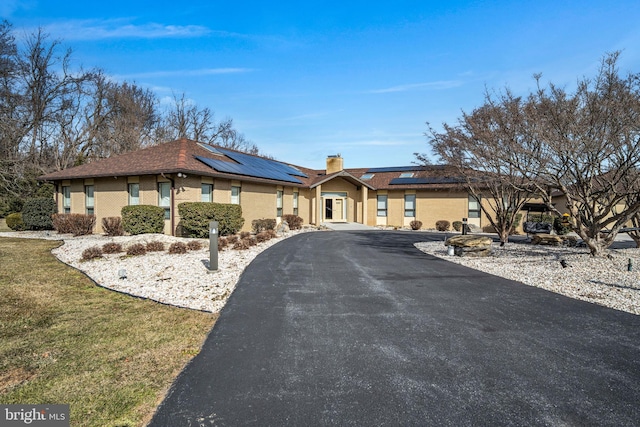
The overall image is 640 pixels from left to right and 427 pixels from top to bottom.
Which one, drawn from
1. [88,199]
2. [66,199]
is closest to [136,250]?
[88,199]

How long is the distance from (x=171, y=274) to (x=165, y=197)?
9442 mm

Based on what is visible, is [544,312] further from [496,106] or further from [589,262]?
[496,106]

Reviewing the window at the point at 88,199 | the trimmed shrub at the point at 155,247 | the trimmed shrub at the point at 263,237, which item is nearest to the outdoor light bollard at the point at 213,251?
the trimmed shrub at the point at 155,247

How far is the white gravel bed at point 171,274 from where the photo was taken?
6.58 meters

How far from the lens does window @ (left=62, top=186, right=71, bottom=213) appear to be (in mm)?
19766

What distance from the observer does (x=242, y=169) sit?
20016 mm

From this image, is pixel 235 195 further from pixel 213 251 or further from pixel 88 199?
pixel 213 251

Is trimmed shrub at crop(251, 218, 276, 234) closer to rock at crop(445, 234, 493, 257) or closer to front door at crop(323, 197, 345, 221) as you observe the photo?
front door at crop(323, 197, 345, 221)

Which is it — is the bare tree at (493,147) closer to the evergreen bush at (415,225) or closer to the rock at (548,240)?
the rock at (548,240)

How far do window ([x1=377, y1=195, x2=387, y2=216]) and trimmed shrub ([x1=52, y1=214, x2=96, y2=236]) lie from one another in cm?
2017

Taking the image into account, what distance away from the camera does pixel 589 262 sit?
9789 mm

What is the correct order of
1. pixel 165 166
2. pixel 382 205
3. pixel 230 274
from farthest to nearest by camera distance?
pixel 382 205 → pixel 165 166 → pixel 230 274

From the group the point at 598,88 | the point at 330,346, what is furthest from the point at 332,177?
the point at 330,346

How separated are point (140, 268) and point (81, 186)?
538 inches
